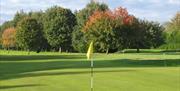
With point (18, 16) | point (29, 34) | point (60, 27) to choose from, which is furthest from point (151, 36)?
point (18, 16)

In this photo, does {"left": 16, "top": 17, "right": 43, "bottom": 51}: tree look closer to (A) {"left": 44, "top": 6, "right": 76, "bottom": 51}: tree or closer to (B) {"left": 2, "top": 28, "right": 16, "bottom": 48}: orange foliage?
(A) {"left": 44, "top": 6, "right": 76, "bottom": 51}: tree

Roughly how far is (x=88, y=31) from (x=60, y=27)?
77.9 feet

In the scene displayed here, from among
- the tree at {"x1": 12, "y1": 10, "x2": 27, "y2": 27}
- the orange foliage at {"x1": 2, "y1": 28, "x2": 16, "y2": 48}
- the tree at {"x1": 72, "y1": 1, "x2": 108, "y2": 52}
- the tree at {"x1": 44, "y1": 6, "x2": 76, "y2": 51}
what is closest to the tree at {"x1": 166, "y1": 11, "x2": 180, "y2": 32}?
the tree at {"x1": 72, "y1": 1, "x2": 108, "y2": 52}

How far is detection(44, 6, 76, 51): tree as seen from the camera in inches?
4277

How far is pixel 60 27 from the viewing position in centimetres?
11000

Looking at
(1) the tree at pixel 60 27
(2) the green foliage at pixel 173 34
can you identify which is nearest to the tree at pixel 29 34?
(1) the tree at pixel 60 27

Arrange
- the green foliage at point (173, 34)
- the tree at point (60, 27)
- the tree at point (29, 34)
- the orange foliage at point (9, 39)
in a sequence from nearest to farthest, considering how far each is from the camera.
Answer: the tree at point (29, 34) → the tree at point (60, 27) → the green foliage at point (173, 34) → the orange foliage at point (9, 39)

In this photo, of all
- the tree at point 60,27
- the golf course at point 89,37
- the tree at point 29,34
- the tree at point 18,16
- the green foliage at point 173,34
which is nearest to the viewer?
the golf course at point 89,37

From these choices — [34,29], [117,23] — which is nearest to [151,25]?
[34,29]

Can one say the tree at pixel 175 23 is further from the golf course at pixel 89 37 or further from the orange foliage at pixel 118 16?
the orange foliage at pixel 118 16

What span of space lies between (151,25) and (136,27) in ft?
120

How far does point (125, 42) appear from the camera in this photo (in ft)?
283

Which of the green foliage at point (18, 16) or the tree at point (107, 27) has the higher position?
the green foliage at point (18, 16)

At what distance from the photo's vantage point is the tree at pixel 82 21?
4107 inches
